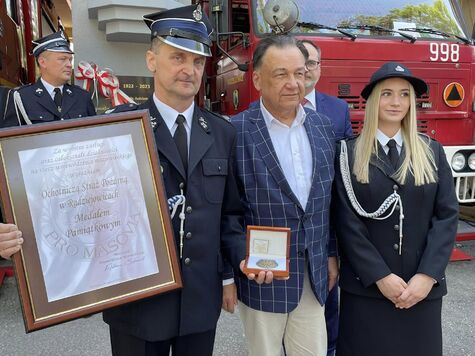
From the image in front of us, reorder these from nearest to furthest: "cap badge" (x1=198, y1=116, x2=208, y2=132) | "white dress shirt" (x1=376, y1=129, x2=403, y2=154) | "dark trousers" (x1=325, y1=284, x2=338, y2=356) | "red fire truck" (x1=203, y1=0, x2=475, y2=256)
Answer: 1. "cap badge" (x1=198, y1=116, x2=208, y2=132)
2. "white dress shirt" (x1=376, y1=129, x2=403, y2=154)
3. "dark trousers" (x1=325, y1=284, x2=338, y2=356)
4. "red fire truck" (x1=203, y1=0, x2=475, y2=256)

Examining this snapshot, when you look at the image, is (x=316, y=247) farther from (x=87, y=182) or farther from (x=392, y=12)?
(x=392, y=12)

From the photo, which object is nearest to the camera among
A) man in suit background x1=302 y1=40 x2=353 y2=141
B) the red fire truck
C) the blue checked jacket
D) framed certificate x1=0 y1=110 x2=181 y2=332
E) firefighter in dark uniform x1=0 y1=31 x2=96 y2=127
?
framed certificate x1=0 y1=110 x2=181 y2=332

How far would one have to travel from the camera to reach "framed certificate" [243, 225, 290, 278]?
5.26 feet

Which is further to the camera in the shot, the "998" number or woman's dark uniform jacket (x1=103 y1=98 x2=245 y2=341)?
the "998" number

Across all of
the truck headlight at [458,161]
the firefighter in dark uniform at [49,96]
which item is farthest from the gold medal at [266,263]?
the truck headlight at [458,161]

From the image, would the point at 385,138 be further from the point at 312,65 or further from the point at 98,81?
the point at 98,81

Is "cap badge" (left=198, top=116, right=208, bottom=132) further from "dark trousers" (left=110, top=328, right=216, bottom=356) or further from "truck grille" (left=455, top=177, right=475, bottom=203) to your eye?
"truck grille" (left=455, top=177, right=475, bottom=203)

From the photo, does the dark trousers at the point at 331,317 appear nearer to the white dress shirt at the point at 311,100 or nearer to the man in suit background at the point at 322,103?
the man in suit background at the point at 322,103

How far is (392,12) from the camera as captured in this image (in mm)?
4047

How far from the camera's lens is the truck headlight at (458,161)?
402cm

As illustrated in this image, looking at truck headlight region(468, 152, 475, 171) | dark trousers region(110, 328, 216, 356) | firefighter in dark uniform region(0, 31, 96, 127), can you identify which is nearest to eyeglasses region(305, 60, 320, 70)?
dark trousers region(110, 328, 216, 356)

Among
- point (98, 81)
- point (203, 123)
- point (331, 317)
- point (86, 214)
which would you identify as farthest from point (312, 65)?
point (98, 81)

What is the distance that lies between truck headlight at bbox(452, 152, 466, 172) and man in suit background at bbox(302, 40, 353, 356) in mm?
1757

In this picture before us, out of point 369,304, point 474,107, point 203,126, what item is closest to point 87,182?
point 203,126
